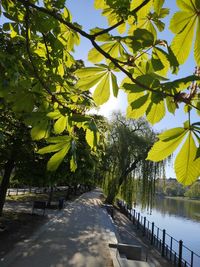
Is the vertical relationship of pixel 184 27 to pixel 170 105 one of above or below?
above

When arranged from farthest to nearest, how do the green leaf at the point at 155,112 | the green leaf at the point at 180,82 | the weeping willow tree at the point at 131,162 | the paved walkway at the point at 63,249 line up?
the weeping willow tree at the point at 131,162, the paved walkway at the point at 63,249, the green leaf at the point at 155,112, the green leaf at the point at 180,82

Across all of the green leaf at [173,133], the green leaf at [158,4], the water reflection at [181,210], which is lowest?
the green leaf at [173,133]

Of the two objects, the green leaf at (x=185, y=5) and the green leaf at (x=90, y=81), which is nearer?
the green leaf at (x=185, y=5)

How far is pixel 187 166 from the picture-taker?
1.31 m

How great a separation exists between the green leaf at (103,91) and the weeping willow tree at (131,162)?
24395 mm

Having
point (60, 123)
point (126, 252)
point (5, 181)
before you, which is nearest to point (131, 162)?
point (5, 181)

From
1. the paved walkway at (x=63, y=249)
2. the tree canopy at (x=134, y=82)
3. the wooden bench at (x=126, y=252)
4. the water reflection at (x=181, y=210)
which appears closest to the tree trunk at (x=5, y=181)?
the paved walkway at (x=63, y=249)

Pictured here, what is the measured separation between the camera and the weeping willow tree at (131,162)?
26.6 m

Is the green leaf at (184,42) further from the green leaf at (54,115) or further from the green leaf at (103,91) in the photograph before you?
the green leaf at (54,115)

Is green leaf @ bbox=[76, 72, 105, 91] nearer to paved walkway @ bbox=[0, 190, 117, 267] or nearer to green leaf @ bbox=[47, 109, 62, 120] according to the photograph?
green leaf @ bbox=[47, 109, 62, 120]

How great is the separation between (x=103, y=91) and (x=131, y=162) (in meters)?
26.9

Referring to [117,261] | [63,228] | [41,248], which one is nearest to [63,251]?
[41,248]

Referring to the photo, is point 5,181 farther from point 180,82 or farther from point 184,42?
point 180,82

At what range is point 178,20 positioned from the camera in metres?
1.28
